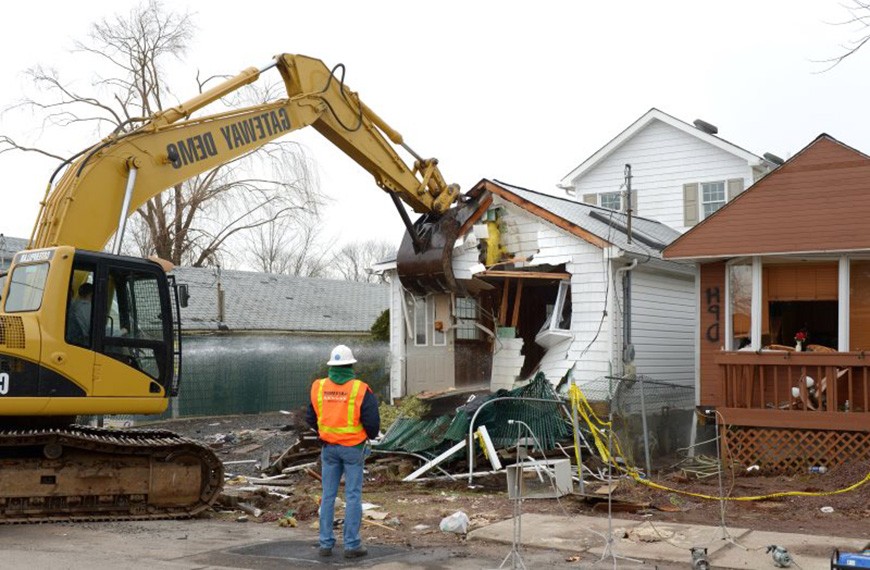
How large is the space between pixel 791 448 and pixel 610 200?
13.2 meters

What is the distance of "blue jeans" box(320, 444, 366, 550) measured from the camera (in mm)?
8438

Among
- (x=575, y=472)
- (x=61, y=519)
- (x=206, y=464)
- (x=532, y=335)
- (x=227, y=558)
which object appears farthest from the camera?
(x=532, y=335)

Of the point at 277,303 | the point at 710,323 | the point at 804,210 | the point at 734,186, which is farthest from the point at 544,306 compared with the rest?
the point at 277,303

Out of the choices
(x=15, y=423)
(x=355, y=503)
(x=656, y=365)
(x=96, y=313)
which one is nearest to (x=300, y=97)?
(x=96, y=313)

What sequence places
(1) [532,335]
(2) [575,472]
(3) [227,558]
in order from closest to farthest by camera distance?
(3) [227,558]
(2) [575,472]
(1) [532,335]

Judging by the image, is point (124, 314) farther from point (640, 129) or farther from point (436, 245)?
point (640, 129)

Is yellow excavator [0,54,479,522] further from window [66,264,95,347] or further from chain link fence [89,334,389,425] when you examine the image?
chain link fence [89,334,389,425]

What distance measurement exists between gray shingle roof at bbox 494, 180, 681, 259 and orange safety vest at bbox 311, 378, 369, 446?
8.93 meters

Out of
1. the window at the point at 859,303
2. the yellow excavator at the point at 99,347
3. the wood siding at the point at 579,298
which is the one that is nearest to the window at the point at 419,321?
the wood siding at the point at 579,298

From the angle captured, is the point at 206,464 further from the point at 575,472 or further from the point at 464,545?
the point at 575,472

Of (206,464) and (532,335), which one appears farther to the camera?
(532,335)

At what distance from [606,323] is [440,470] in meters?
4.84

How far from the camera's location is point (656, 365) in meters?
18.5

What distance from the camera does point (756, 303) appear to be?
14.9m
